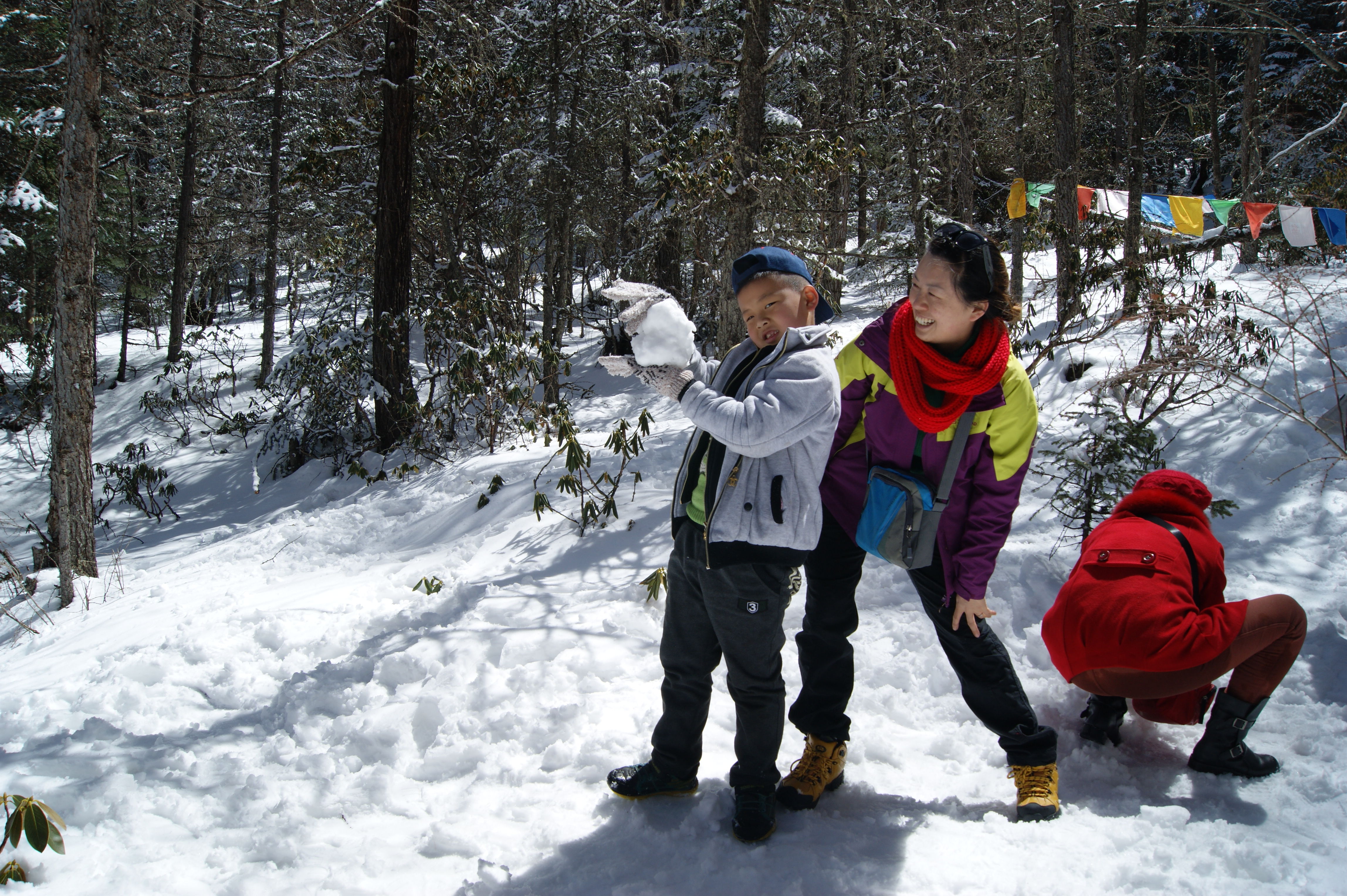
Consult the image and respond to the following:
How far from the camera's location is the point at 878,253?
1372 centimetres

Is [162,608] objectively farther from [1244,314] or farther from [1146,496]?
[1244,314]

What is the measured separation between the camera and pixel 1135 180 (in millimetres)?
8523

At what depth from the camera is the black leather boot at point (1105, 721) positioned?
108 inches

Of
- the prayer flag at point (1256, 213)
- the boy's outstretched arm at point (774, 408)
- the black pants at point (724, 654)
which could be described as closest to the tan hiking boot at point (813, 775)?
the black pants at point (724, 654)

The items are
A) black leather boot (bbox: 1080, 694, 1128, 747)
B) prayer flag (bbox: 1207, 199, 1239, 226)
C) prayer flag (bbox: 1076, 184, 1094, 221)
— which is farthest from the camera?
prayer flag (bbox: 1076, 184, 1094, 221)

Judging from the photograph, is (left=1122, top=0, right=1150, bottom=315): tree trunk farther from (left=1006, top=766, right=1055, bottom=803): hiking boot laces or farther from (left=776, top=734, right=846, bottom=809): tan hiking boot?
(left=776, top=734, right=846, bottom=809): tan hiking boot

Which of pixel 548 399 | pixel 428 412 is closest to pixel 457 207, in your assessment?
pixel 548 399

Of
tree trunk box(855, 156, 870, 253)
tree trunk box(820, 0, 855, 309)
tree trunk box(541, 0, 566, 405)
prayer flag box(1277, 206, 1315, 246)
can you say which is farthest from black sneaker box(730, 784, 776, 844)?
tree trunk box(855, 156, 870, 253)

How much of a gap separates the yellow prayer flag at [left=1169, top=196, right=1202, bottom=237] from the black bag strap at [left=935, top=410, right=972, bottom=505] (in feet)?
41.0

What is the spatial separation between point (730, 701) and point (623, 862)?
41.3 inches

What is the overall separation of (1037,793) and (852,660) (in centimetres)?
66

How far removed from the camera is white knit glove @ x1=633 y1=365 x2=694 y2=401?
210cm

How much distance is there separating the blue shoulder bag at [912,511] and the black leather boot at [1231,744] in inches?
44.5

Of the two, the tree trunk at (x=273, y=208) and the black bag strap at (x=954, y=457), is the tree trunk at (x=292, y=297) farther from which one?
the black bag strap at (x=954, y=457)
